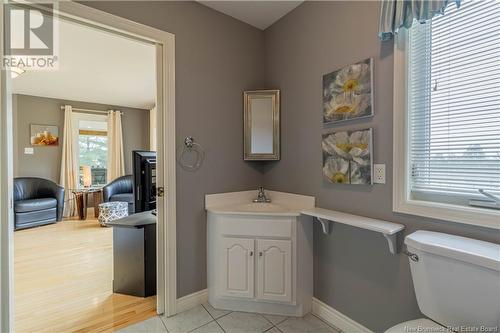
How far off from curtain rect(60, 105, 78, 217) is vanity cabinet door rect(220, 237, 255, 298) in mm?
4869

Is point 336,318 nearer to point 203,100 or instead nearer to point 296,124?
point 296,124

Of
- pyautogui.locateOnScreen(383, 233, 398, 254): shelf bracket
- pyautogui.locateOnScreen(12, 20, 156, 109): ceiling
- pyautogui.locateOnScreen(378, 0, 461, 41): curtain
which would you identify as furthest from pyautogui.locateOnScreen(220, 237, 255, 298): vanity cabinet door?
pyautogui.locateOnScreen(12, 20, 156, 109): ceiling

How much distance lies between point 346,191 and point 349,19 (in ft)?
3.80

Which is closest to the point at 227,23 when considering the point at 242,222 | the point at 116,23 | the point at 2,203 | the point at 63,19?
the point at 116,23

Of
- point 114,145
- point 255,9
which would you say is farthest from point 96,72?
point 255,9

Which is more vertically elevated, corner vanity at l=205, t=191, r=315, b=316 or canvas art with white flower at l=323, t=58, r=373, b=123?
canvas art with white flower at l=323, t=58, r=373, b=123

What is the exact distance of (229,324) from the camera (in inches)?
71.7

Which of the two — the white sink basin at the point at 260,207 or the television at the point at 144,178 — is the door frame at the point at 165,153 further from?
the white sink basin at the point at 260,207

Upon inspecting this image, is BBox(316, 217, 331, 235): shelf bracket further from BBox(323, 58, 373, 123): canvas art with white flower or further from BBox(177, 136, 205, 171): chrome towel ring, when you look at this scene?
BBox(177, 136, 205, 171): chrome towel ring

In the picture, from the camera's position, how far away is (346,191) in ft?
5.73

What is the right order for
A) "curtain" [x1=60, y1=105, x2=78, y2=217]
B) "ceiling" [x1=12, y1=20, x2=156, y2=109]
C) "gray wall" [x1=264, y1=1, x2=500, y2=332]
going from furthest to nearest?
1. "curtain" [x1=60, y1=105, x2=78, y2=217]
2. "ceiling" [x1=12, y1=20, x2=156, y2=109]
3. "gray wall" [x1=264, y1=1, x2=500, y2=332]

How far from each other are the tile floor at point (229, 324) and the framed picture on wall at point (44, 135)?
4996 mm

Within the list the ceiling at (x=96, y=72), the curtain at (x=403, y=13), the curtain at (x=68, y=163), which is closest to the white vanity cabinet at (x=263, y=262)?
the curtain at (x=403, y=13)

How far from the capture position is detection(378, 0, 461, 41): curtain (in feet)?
3.99
